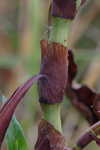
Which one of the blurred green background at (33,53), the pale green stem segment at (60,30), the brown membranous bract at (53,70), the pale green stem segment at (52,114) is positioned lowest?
the blurred green background at (33,53)

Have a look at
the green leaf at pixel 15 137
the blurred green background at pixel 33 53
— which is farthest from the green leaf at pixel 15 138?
the blurred green background at pixel 33 53

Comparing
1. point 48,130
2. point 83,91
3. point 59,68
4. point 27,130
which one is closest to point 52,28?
point 59,68

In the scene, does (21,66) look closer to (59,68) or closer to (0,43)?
(0,43)

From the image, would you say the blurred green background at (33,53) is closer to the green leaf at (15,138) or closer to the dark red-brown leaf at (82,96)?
the dark red-brown leaf at (82,96)

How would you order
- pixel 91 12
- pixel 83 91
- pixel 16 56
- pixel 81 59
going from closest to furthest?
pixel 83 91 < pixel 81 59 < pixel 16 56 < pixel 91 12

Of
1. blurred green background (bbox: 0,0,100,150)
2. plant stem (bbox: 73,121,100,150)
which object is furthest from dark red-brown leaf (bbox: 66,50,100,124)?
blurred green background (bbox: 0,0,100,150)

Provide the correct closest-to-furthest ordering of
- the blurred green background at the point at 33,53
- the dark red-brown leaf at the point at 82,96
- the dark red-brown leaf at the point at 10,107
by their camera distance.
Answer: the dark red-brown leaf at the point at 10,107 → the dark red-brown leaf at the point at 82,96 → the blurred green background at the point at 33,53
